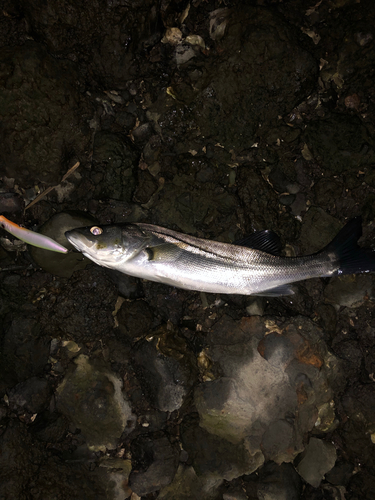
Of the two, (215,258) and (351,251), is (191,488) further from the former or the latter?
(351,251)

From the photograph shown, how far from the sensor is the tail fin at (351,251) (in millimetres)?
4113

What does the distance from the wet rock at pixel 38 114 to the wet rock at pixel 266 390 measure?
3361 mm

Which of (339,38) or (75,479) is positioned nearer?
(75,479)

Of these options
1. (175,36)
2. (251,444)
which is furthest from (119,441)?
(175,36)

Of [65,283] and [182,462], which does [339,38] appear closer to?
[65,283]

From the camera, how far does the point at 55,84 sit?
398 cm

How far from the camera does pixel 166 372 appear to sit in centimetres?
392

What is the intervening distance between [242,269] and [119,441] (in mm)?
2845

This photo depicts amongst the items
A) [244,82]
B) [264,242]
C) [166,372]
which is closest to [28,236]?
[166,372]

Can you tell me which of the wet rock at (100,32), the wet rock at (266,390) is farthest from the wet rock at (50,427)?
the wet rock at (100,32)

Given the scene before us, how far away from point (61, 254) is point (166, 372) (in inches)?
80.2

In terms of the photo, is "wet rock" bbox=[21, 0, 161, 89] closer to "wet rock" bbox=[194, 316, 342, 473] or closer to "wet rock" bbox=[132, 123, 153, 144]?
"wet rock" bbox=[132, 123, 153, 144]

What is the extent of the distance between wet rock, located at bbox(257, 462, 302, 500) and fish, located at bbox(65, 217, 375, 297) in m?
2.33

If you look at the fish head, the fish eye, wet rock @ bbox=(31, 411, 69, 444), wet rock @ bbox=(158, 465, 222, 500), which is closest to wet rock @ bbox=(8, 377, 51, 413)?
wet rock @ bbox=(31, 411, 69, 444)
